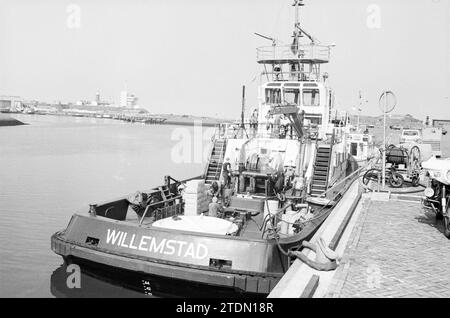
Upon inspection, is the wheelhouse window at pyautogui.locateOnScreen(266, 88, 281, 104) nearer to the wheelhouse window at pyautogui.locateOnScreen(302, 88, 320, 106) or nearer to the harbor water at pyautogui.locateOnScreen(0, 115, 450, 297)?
the wheelhouse window at pyautogui.locateOnScreen(302, 88, 320, 106)

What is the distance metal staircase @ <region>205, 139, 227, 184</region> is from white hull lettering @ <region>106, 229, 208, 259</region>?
226 inches

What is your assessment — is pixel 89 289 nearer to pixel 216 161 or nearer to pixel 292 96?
pixel 216 161

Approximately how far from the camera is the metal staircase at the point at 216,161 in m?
15.1

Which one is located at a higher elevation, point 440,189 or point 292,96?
point 292,96

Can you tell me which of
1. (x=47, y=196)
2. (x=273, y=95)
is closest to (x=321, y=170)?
(x=273, y=95)

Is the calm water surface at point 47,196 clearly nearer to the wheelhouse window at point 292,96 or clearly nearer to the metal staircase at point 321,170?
the metal staircase at point 321,170

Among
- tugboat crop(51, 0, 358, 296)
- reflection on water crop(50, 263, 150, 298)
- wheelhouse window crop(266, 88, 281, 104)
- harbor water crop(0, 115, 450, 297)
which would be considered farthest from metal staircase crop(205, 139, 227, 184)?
harbor water crop(0, 115, 450, 297)

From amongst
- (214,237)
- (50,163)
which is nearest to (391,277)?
(214,237)

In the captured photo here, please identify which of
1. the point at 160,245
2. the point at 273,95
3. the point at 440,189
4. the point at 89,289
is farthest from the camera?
the point at 273,95

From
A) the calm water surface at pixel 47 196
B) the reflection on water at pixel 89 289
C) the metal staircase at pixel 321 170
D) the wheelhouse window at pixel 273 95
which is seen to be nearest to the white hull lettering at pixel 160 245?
the reflection on water at pixel 89 289

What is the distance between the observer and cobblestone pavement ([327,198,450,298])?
245 inches

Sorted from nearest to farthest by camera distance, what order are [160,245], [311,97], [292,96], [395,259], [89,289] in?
1. [395,259]
2. [160,245]
3. [89,289]
4. [311,97]
5. [292,96]

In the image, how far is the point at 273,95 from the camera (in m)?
18.6

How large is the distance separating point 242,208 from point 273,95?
733cm
